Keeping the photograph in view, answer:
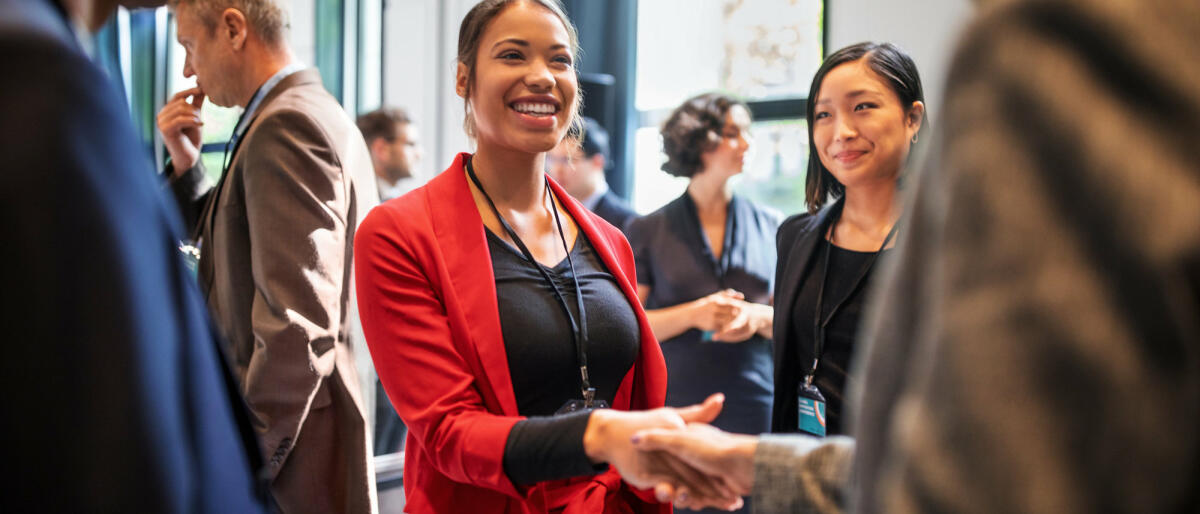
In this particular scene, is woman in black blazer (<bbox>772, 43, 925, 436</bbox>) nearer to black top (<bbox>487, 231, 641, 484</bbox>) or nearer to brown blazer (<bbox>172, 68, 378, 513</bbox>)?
black top (<bbox>487, 231, 641, 484</bbox>)

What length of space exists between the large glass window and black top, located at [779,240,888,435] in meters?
2.41

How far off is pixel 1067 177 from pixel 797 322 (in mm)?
1687

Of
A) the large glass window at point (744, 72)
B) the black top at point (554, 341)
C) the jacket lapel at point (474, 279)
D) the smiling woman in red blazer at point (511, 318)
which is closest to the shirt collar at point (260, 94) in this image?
the smiling woman in red blazer at point (511, 318)

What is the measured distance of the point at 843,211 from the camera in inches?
87.6

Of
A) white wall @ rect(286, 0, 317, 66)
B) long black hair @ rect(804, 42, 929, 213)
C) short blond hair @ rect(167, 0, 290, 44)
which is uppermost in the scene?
A: white wall @ rect(286, 0, 317, 66)

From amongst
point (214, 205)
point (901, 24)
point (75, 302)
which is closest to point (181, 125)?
point (214, 205)

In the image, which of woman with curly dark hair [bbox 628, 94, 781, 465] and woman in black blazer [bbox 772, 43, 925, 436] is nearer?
woman in black blazer [bbox 772, 43, 925, 436]

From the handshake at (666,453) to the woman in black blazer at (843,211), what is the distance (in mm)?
674

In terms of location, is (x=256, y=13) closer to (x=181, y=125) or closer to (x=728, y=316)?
(x=181, y=125)

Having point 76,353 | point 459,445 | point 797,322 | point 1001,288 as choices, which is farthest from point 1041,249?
point 797,322

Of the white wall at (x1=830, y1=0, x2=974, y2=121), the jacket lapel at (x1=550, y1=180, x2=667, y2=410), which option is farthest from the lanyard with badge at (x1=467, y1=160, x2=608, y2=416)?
the white wall at (x1=830, y1=0, x2=974, y2=121)

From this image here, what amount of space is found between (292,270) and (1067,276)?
177 cm

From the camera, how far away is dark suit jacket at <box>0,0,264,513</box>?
529mm

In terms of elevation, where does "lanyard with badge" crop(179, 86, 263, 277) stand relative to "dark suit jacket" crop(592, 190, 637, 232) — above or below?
above
